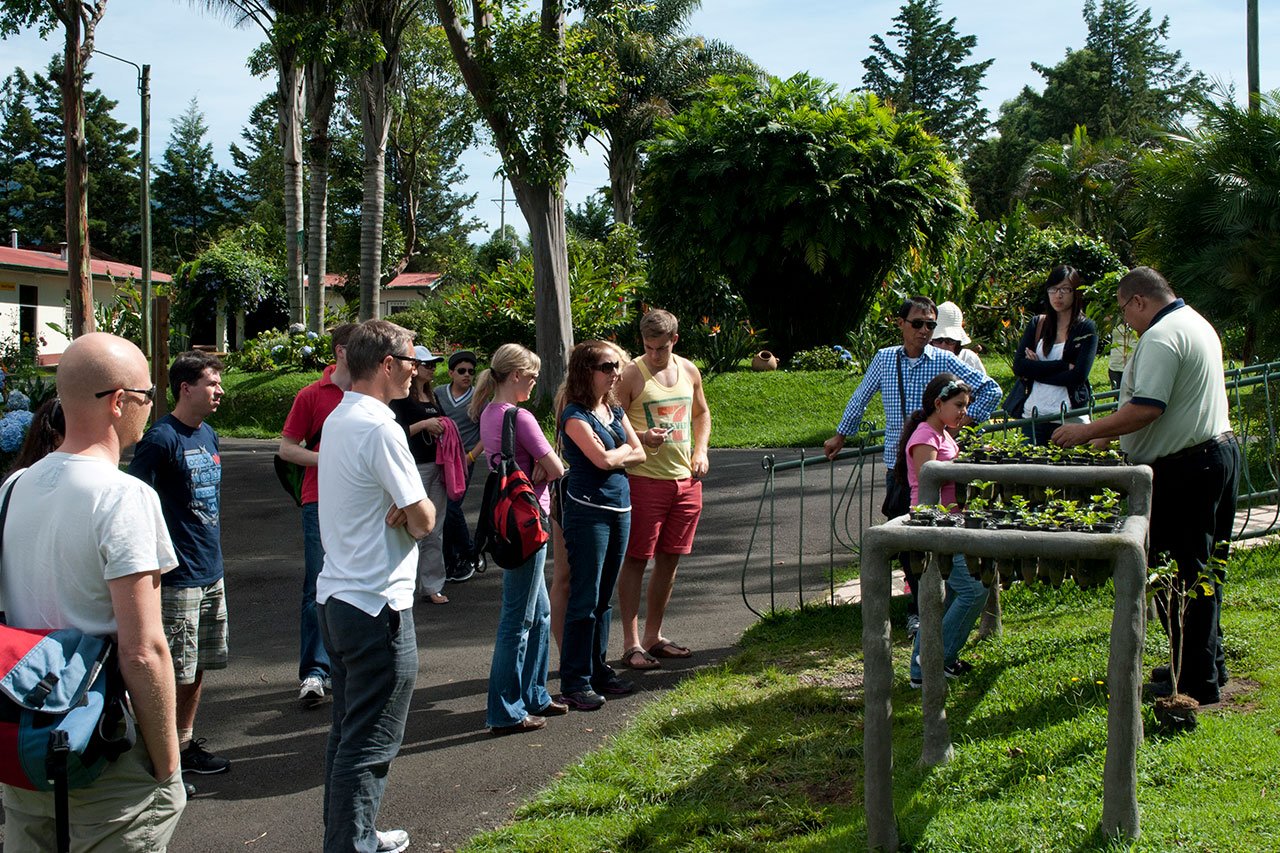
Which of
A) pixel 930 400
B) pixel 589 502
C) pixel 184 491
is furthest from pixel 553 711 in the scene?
pixel 930 400

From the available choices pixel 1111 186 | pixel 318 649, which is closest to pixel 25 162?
pixel 1111 186

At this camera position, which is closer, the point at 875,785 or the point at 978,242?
the point at 875,785

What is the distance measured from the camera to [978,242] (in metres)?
21.6

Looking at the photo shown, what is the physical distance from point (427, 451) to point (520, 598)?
2659mm

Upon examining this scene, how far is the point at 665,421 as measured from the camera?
21.0ft

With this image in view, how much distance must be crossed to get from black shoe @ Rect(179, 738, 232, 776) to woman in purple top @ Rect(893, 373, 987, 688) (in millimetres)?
3206

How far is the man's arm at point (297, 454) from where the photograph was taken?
566 cm

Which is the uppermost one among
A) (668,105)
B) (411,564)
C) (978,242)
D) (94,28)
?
(668,105)

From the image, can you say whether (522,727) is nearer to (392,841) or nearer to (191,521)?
(392,841)

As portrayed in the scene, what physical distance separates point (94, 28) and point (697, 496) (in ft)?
66.3

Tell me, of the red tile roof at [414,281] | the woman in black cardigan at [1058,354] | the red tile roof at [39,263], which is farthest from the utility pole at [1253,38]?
the red tile roof at [414,281]

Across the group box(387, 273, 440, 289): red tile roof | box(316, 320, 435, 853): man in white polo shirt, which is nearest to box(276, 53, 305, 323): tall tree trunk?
box(316, 320, 435, 853): man in white polo shirt

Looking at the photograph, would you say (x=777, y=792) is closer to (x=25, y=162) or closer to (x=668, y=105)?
(x=668, y=105)

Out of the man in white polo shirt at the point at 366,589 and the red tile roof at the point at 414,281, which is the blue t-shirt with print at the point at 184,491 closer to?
the man in white polo shirt at the point at 366,589
